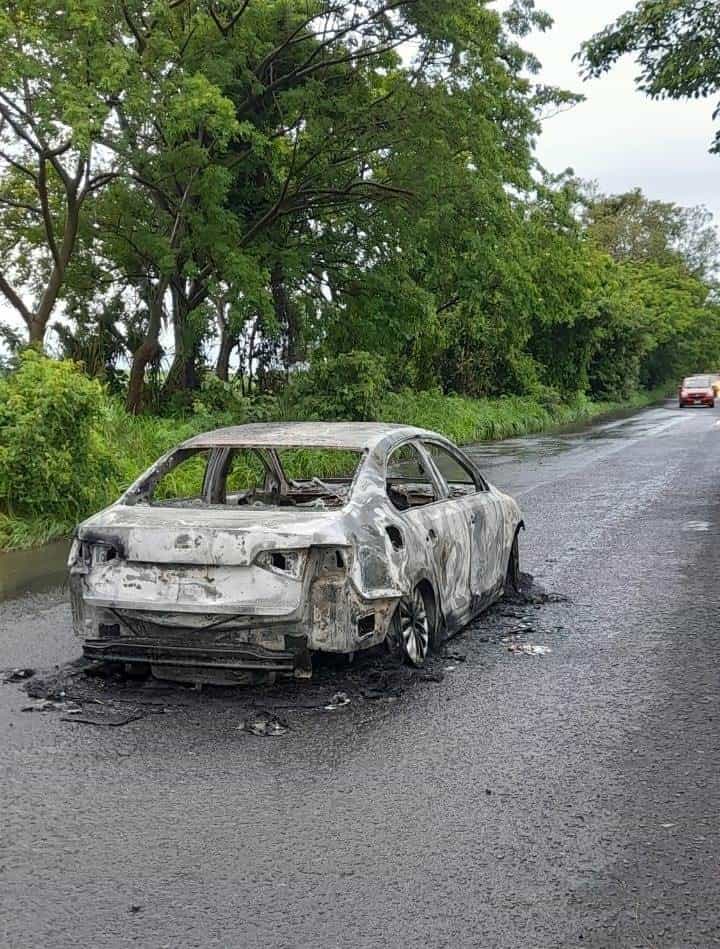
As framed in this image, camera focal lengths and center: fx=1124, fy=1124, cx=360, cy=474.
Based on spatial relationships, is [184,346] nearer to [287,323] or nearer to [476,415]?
[287,323]

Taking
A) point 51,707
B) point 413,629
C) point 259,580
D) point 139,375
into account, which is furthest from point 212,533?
point 139,375

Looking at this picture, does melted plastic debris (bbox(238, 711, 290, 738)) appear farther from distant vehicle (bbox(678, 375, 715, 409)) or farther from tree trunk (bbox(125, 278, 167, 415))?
distant vehicle (bbox(678, 375, 715, 409))

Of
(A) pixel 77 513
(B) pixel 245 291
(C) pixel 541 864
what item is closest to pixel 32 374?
(A) pixel 77 513

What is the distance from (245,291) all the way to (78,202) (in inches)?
137

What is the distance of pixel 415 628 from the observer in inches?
253

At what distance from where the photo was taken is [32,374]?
12766 mm

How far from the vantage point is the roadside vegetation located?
16609mm

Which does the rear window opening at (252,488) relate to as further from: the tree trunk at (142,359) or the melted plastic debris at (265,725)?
the tree trunk at (142,359)

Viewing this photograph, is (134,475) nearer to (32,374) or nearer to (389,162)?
(32,374)

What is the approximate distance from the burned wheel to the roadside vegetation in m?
7.24

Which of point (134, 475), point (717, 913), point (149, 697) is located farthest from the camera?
point (134, 475)

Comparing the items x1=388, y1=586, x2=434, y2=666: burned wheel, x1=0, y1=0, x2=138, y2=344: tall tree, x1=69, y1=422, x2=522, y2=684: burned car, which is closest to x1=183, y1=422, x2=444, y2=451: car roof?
x1=69, y1=422, x2=522, y2=684: burned car

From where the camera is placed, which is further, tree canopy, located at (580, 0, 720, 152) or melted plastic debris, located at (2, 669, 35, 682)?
tree canopy, located at (580, 0, 720, 152)

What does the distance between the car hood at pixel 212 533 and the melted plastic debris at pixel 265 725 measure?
2.54 ft
